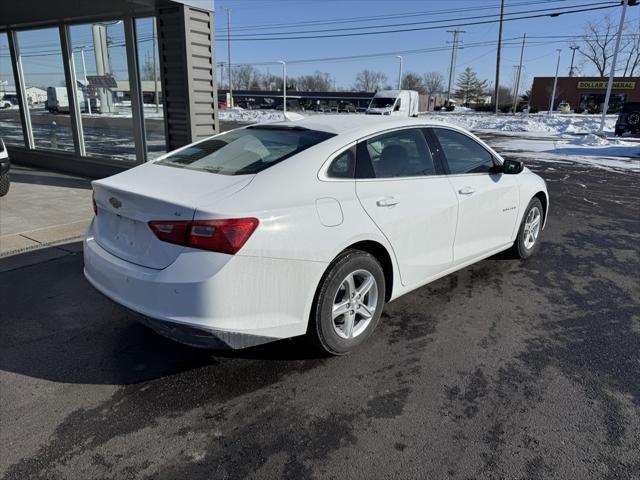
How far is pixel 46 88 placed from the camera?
10.8 m

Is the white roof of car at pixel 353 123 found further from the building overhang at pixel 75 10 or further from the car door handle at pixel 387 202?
the building overhang at pixel 75 10

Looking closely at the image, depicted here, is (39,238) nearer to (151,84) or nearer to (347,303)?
(151,84)

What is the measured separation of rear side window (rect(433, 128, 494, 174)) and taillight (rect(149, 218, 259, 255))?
2.13 m

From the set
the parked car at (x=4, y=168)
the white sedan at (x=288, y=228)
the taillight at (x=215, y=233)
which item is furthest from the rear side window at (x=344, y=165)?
the parked car at (x=4, y=168)

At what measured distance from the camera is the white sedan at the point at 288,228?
8.62 feet

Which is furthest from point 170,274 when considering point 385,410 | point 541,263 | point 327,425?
point 541,263

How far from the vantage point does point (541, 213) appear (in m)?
5.50

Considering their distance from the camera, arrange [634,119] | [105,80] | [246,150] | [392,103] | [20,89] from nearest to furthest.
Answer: [246,150] → [105,80] → [20,89] → [634,119] → [392,103]

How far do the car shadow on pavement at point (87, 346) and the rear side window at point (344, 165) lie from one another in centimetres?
122

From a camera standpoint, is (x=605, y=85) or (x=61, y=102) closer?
(x=61, y=102)

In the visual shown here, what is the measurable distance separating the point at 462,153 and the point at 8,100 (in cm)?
1197

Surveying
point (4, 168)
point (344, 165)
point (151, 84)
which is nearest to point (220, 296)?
point (344, 165)

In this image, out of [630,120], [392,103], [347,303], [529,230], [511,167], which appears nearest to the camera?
[347,303]

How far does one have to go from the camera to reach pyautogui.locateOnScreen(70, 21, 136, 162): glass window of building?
8.99m
